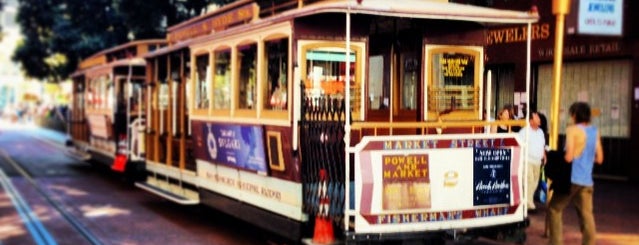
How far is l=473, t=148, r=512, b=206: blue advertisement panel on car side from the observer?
716cm

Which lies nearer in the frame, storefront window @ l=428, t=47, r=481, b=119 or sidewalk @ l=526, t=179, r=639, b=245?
storefront window @ l=428, t=47, r=481, b=119

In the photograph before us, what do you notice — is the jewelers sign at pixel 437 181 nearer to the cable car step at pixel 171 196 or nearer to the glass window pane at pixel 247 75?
the glass window pane at pixel 247 75

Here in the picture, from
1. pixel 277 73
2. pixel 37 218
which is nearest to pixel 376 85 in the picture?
pixel 277 73

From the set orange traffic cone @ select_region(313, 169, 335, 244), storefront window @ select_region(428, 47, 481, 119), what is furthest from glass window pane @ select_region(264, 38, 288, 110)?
storefront window @ select_region(428, 47, 481, 119)

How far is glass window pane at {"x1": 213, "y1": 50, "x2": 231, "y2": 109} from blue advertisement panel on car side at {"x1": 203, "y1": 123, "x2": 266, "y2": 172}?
1.05 feet

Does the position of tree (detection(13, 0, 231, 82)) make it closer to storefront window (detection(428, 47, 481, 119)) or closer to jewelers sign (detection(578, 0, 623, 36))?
storefront window (detection(428, 47, 481, 119))

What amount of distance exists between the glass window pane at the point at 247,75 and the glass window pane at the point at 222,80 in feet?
1.45

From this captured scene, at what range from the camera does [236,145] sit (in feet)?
29.8

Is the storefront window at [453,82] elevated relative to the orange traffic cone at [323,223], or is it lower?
elevated

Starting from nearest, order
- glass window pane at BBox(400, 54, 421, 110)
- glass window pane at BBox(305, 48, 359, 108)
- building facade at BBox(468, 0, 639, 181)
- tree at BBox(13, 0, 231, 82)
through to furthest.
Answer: glass window pane at BBox(305, 48, 359, 108) < glass window pane at BBox(400, 54, 421, 110) < building facade at BBox(468, 0, 639, 181) < tree at BBox(13, 0, 231, 82)

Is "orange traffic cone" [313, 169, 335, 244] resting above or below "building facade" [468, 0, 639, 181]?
below

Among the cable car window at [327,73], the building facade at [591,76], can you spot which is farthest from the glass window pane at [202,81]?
the building facade at [591,76]

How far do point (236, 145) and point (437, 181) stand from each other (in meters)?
3.07

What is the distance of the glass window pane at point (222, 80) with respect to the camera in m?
9.55
